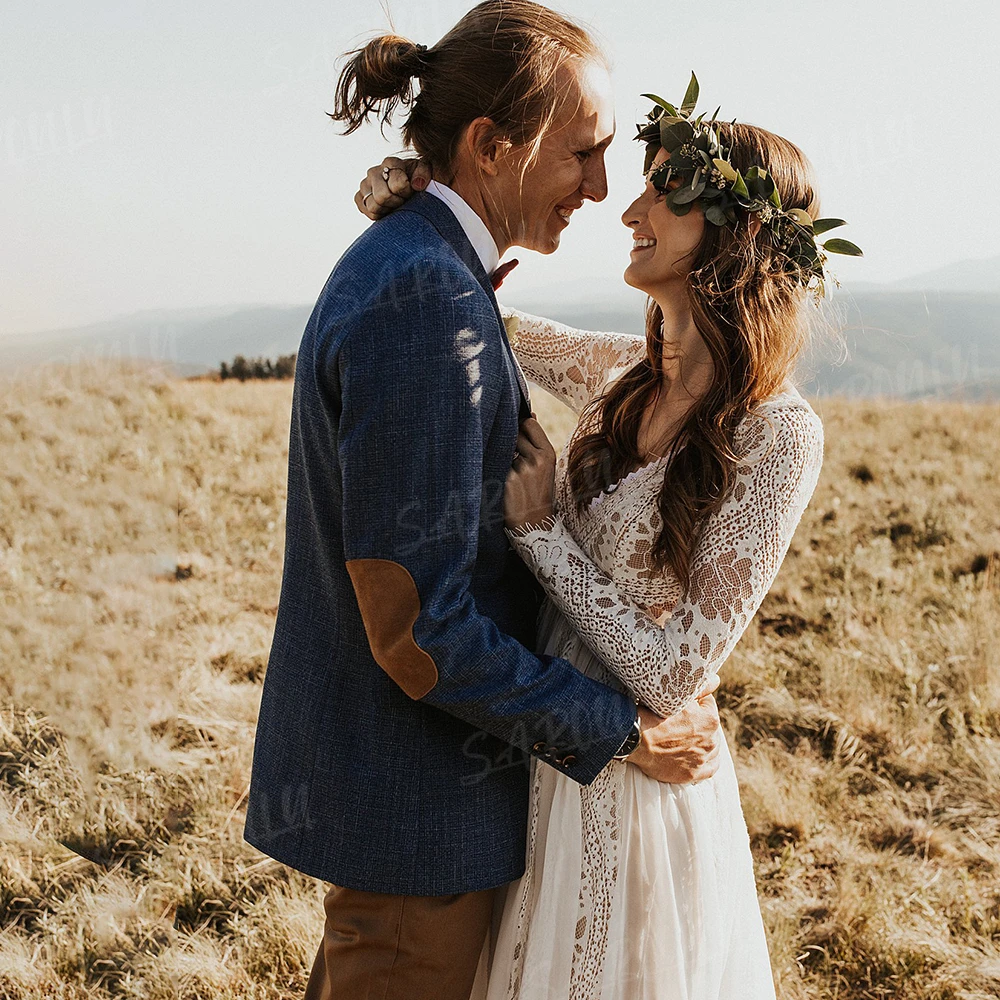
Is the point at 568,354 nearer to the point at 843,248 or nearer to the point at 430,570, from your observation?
the point at 843,248

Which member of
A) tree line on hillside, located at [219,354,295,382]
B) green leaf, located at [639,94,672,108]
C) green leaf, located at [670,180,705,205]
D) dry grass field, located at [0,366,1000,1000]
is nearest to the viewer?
green leaf, located at [670,180,705,205]

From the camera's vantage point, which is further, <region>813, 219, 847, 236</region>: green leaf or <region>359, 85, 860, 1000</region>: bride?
<region>813, 219, 847, 236</region>: green leaf

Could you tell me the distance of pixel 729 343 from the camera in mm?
1984

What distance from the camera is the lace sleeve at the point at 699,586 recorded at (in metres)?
1.73

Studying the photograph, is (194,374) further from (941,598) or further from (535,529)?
Result: (535,529)

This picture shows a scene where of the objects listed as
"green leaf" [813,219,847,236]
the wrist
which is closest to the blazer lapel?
the wrist

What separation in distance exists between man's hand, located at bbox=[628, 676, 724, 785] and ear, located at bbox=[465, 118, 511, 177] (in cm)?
99

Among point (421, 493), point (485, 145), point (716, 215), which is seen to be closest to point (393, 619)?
point (421, 493)

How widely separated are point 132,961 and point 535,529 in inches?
82.1

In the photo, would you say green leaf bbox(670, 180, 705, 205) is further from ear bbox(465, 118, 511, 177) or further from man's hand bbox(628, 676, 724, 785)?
man's hand bbox(628, 676, 724, 785)

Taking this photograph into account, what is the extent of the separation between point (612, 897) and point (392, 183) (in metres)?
1.32

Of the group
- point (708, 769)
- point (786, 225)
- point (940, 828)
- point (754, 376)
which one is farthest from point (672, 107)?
point (940, 828)

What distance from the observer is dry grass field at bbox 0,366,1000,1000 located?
9.86 feet

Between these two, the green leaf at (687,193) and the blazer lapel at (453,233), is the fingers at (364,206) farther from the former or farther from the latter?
the green leaf at (687,193)
